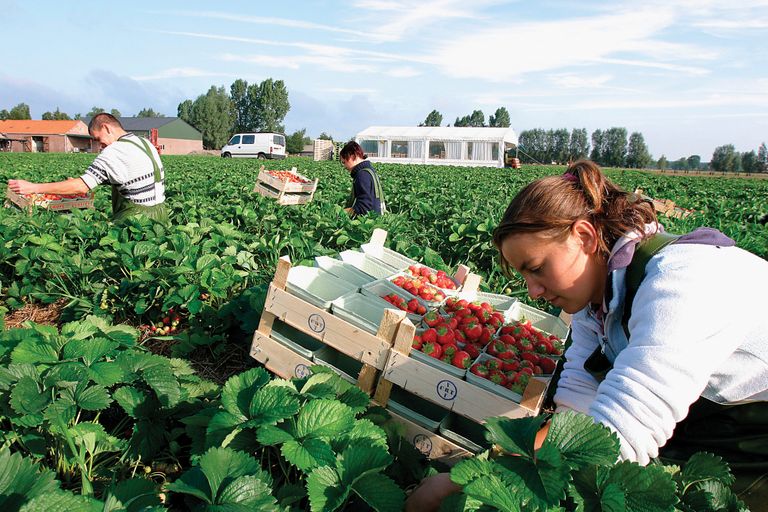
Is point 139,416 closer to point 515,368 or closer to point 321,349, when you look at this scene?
point 321,349

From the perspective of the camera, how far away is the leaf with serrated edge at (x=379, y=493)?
1.31 m

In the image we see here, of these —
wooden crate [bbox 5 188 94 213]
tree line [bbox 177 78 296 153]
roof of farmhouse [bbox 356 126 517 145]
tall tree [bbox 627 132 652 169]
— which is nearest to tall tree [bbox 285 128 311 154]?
tree line [bbox 177 78 296 153]

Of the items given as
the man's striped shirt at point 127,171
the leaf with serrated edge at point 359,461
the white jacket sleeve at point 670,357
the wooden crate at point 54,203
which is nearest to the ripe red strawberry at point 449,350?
the leaf with serrated edge at point 359,461

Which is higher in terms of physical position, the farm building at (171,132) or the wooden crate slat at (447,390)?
the farm building at (171,132)

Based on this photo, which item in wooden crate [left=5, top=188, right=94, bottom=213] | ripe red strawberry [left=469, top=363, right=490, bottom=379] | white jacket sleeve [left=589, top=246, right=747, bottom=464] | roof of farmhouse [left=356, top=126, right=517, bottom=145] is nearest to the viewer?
white jacket sleeve [left=589, top=246, right=747, bottom=464]

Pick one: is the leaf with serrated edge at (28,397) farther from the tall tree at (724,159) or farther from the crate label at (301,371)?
the tall tree at (724,159)

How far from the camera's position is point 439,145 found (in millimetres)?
45594

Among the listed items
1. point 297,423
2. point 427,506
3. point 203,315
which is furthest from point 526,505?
point 203,315

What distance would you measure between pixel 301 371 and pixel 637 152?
107925mm

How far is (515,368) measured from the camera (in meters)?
2.42

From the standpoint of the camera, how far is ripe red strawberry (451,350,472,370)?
241cm

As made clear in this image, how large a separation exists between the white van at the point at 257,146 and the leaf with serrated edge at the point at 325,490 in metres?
41.5

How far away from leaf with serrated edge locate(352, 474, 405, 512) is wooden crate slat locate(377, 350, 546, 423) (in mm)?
889

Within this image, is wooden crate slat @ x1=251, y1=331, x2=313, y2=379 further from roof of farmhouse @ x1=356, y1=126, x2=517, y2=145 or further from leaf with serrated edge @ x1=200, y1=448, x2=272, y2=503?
roof of farmhouse @ x1=356, y1=126, x2=517, y2=145
